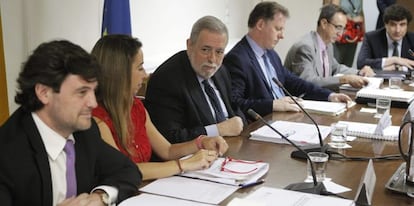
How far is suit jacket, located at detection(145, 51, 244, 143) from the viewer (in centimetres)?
251

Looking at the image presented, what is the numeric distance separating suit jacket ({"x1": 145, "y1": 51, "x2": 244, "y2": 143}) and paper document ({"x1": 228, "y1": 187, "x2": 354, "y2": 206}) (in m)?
0.87

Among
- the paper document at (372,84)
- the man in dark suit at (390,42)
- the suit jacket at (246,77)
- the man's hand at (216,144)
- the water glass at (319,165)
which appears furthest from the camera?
the man in dark suit at (390,42)

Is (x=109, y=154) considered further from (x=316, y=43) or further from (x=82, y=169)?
(x=316, y=43)

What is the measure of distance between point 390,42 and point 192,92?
→ 2.94 m

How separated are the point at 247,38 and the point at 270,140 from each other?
1.17m

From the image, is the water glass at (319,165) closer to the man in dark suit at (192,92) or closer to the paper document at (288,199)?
the paper document at (288,199)

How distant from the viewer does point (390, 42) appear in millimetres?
4918

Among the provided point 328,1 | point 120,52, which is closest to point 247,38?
point 120,52

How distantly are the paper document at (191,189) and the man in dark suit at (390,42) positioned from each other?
3304mm

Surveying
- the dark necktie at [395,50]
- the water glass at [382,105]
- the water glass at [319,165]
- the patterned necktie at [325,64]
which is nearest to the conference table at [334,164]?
the water glass at [319,165]

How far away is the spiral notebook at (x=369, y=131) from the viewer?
246 cm

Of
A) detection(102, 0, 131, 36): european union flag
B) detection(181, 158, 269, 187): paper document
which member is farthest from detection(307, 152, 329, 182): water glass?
detection(102, 0, 131, 36): european union flag

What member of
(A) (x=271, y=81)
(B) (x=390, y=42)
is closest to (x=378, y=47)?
(B) (x=390, y=42)

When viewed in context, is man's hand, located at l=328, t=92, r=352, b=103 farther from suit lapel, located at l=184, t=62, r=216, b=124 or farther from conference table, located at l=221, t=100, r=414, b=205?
suit lapel, located at l=184, t=62, r=216, b=124
